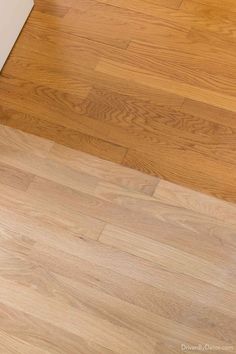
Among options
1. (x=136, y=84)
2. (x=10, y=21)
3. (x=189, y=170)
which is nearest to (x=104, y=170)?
(x=189, y=170)

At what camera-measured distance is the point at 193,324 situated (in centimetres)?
114

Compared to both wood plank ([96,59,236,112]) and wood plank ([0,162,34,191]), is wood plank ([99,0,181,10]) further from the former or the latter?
wood plank ([0,162,34,191])

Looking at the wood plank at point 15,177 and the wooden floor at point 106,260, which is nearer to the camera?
the wooden floor at point 106,260

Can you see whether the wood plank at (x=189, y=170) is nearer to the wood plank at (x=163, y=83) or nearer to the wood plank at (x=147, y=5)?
the wood plank at (x=163, y=83)

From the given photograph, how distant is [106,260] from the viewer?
49.3 inches

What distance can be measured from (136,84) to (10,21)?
58cm

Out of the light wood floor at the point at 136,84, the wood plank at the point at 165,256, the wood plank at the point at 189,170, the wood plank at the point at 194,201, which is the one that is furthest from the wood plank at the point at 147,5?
the wood plank at the point at 165,256

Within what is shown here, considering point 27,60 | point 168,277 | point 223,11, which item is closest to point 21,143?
point 27,60

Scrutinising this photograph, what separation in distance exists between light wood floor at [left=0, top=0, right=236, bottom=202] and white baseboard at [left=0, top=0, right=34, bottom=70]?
4cm

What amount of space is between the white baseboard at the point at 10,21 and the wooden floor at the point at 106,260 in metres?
0.49

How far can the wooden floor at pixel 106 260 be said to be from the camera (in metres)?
1.14

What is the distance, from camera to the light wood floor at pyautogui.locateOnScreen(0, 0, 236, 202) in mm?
1430

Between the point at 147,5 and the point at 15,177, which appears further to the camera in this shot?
the point at 147,5

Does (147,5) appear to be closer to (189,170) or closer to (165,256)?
(189,170)
